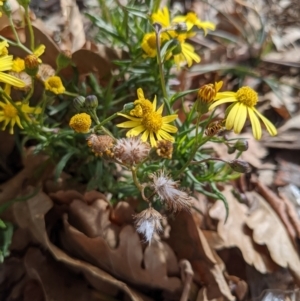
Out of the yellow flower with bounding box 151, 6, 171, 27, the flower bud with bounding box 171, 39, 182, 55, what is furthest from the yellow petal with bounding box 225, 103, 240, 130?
the yellow flower with bounding box 151, 6, 171, 27

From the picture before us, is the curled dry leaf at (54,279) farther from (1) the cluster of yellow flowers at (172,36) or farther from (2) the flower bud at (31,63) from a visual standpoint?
(1) the cluster of yellow flowers at (172,36)

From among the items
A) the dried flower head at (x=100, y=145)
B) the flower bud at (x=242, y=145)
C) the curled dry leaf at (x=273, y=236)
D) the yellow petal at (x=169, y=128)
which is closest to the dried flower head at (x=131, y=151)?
the dried flower head at (x=100, y=145)

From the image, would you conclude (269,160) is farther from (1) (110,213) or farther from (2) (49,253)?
(2) (49,253)

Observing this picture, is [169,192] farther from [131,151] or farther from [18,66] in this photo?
[18,66]

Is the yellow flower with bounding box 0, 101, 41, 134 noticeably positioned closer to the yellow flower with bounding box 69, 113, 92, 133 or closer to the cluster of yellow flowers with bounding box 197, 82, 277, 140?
the yellow flower with bounding box 69, 113, 92, 133

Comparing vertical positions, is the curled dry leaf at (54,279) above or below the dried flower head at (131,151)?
below

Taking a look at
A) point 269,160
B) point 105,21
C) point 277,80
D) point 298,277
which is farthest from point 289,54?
point 298,277

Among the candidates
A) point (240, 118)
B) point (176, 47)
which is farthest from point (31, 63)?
point (240, 118)
